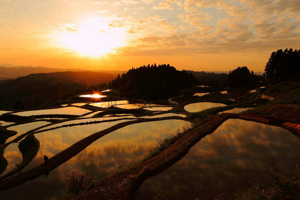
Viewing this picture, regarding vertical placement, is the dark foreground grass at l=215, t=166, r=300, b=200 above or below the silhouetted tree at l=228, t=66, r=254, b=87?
below

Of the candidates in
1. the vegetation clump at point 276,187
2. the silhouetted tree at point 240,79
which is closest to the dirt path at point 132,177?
the vegetation clump at point 276,187

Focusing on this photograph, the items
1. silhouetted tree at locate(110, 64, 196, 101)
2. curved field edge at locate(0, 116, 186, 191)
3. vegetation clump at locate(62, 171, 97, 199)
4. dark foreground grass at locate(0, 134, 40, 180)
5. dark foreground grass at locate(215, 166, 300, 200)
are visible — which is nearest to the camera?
dark foreground grass at locate(215, 166, 300, 200)

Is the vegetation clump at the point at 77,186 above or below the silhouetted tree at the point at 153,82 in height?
below

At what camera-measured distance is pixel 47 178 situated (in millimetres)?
17297

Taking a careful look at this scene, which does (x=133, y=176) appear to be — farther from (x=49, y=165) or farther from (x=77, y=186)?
(x=49, y=165)

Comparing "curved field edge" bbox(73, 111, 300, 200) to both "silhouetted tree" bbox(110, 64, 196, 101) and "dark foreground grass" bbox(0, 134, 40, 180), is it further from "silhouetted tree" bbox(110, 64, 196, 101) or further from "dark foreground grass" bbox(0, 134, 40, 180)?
"silhouetted tree" bbox(110, 64, 196, 101)

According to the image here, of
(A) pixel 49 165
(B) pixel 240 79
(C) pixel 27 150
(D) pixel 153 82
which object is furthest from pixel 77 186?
(B) pixel 240 79

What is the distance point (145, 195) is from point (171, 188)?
7.05ft

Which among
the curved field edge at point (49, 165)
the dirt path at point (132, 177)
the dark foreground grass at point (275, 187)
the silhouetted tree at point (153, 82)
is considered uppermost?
the silhouetted tree at point (153, 82)

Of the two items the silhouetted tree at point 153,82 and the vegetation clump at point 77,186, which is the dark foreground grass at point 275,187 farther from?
the silhouetted tree at point 153,82

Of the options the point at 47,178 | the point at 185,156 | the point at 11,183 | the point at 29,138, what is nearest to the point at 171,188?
the point at 185,156

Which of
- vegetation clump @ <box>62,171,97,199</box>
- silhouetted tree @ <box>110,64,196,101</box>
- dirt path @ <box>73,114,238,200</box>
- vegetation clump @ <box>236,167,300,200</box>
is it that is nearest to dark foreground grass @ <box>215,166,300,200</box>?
vegetation clump @ <box>236,167,300,200</box>

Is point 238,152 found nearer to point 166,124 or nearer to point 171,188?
point 171,188

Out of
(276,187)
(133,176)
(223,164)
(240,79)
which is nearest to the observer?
(276,187)
